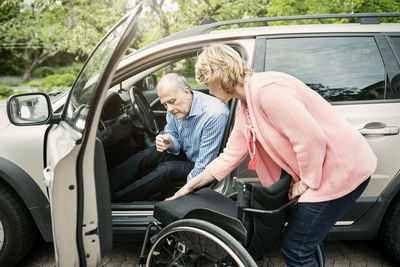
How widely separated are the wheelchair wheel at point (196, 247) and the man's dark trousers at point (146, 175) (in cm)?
87

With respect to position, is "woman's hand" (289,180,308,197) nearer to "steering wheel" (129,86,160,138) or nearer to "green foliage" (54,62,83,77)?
"steering wheel" (129,86,160,138)

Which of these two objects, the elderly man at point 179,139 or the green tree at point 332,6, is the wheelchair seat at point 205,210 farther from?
the green tree at point 332,6

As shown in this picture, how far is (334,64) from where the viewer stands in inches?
94.0

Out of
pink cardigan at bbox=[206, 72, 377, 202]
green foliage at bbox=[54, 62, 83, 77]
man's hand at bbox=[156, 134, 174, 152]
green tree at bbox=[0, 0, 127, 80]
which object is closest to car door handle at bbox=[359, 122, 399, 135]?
pink cardigan at bbox=[206, 72, 377, 202]

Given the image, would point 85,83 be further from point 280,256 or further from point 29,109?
point 280,256

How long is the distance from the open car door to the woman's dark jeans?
2.89 ft

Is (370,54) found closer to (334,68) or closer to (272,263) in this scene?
(334,68)

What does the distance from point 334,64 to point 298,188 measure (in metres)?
1.04

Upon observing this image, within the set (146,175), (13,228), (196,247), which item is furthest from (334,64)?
(13,228)

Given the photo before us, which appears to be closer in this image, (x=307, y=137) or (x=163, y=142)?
(x=307, y=137)

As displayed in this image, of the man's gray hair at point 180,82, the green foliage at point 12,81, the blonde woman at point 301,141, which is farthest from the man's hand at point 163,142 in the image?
the green foliage at point 12,81

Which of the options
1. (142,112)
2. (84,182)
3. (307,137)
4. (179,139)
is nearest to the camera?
(307,137)

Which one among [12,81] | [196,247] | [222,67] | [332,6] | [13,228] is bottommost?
[12,81]

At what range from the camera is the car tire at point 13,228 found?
94.0 inches
